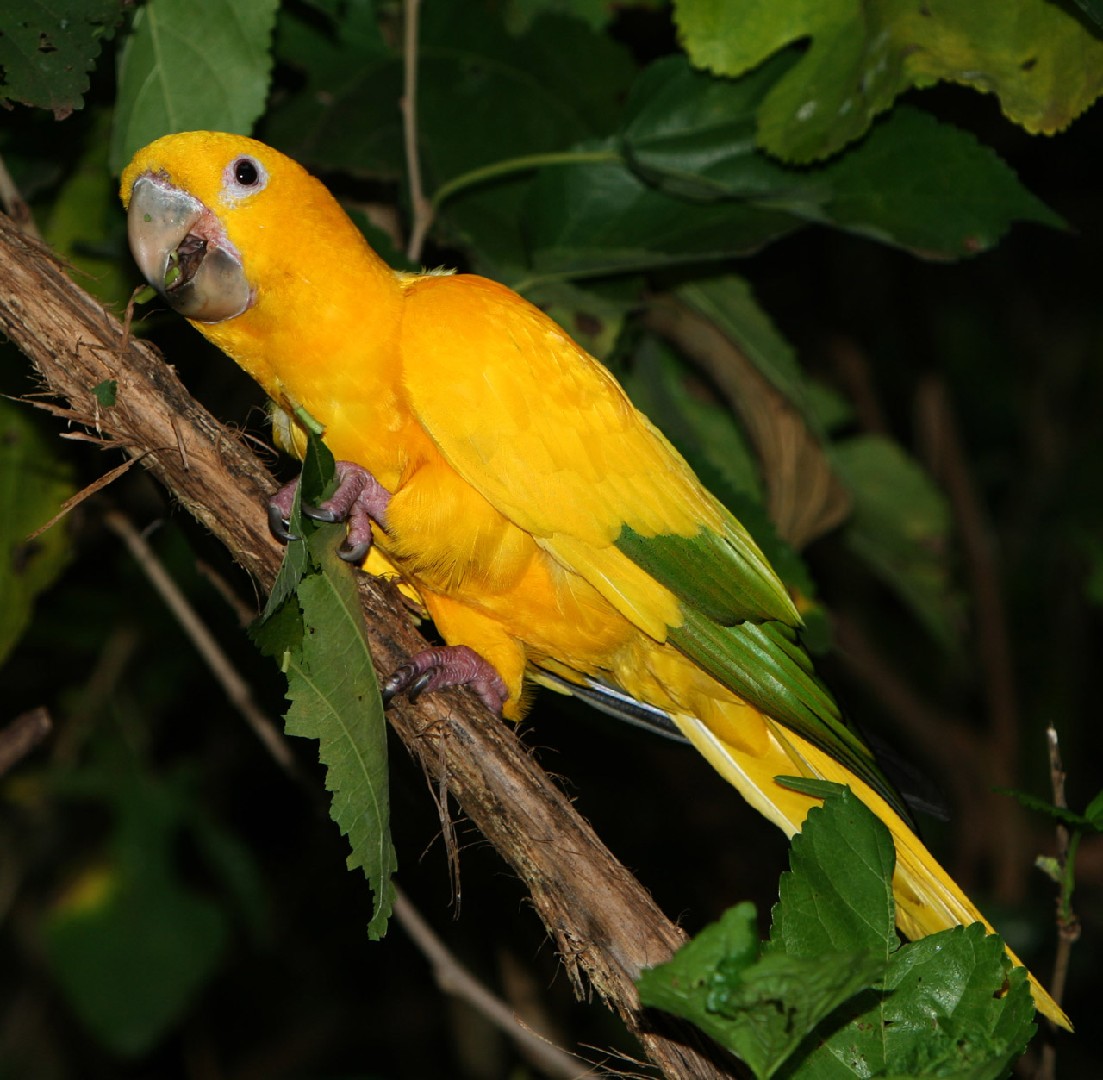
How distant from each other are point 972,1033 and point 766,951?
0.30 m

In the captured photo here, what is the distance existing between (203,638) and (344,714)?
1.01 metres

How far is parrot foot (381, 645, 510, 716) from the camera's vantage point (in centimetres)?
204

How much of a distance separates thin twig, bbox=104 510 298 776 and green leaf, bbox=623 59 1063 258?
1.43m

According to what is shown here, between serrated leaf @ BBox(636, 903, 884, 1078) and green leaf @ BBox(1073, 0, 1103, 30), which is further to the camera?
green leaf @ BBox(1073, 0, 1103, 30)

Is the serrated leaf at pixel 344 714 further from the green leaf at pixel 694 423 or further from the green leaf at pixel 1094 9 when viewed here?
the green leaf at pixel 1094 9

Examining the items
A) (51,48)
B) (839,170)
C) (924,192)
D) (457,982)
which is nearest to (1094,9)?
(924,192)

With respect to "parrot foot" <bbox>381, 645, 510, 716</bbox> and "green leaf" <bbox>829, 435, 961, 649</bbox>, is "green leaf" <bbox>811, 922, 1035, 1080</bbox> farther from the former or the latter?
"green leaf" <bbox>829, 435, 961, 649</bbox>

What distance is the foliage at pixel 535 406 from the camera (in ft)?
6.79

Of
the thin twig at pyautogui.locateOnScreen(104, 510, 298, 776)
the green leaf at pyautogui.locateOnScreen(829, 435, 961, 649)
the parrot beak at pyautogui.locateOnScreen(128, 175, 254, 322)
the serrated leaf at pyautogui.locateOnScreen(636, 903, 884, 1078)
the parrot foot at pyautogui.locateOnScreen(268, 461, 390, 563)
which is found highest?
the parrot beak at pyautogui.locateOnScreen(128, 175, 254, 322)

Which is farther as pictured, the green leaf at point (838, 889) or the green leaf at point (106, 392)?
the green leaf at point (106, 392)

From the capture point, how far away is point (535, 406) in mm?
2225

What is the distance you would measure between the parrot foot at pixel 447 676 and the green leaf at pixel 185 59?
1150mm

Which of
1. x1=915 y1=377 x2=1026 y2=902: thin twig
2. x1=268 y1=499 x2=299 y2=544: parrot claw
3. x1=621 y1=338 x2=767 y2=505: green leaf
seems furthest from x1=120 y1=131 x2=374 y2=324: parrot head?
x1=915 y1=377 x2=1026 y2=902: thin twig

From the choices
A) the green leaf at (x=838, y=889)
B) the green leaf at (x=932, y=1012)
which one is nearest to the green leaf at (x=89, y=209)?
the green leaf at (x=838, y=889)
